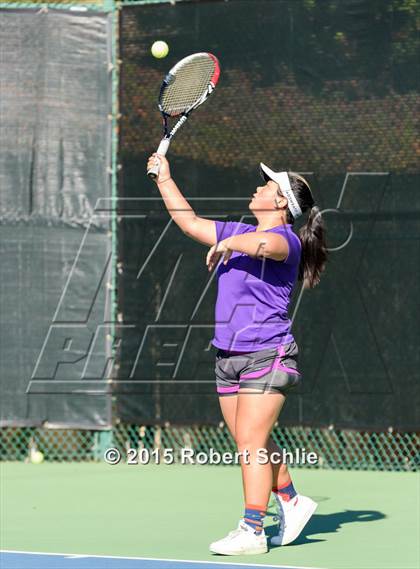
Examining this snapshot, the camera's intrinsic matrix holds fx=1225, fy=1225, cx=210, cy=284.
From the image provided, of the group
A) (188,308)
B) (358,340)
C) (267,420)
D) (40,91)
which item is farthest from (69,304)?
(267,420)

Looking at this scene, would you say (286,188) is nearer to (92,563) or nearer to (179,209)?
(179,209)

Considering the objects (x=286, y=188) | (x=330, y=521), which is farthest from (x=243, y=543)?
(x=286, y=188)

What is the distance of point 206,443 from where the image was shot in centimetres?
862

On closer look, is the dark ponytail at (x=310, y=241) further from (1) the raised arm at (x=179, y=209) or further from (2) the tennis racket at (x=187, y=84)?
(2) the tennis racket at (x=187, y=84)

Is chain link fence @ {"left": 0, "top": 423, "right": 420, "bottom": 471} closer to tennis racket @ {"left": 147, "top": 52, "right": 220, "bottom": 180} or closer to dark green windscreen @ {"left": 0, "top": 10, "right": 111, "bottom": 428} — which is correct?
dark green windscreen @ {"left": 0, "top": 10, "right": 111, "bottom": 428}

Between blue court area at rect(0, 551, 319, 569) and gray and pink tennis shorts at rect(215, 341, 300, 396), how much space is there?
0.76 meters

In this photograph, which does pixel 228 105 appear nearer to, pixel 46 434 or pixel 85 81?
pixel 85 81

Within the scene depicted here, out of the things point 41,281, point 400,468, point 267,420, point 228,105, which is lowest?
point 267,420

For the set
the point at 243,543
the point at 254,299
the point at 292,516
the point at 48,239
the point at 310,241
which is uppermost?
the point at 48,239

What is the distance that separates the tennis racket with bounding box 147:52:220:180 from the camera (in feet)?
20.0

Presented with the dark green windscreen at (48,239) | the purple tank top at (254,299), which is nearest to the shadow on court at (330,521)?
the purple tank top at (254,299)

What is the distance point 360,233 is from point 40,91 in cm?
254

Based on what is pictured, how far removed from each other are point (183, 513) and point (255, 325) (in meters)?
1.79

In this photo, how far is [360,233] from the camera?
26.4 ft
